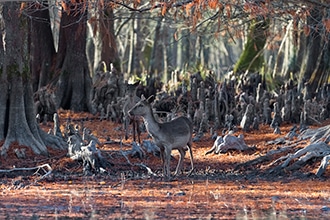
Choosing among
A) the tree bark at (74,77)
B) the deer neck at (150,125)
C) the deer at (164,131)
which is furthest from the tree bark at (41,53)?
the deer neck at (150,125)

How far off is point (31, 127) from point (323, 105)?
303 inches

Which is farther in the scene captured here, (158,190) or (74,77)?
(74,77)

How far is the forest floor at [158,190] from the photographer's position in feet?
35.1

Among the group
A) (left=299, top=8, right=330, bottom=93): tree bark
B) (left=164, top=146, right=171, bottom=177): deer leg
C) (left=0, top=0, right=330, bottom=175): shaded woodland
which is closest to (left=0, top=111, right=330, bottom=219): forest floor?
(left=164, top=146, right=171, bottom=177): deer leg

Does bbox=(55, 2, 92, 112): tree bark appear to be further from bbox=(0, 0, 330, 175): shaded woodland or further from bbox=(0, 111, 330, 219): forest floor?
bbox=(0, 111, 330, 219): forest floor

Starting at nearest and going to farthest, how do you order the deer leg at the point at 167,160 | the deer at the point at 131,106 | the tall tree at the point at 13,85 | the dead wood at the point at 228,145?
the deer leg at the point at 167,160, the tall tree at the point at 13,85, the deer at the point at 131,106, the dead wood at the point at 228,145

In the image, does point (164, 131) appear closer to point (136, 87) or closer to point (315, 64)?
point (136, 87)

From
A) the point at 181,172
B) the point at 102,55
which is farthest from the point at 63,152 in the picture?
the point at 102,55

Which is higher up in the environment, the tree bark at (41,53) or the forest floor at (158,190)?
the tree bark at (41,53)

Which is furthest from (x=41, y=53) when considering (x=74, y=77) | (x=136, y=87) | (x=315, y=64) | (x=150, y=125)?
(x=150, y=125)

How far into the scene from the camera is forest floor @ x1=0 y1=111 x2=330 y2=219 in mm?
10695

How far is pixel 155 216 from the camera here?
1030cm

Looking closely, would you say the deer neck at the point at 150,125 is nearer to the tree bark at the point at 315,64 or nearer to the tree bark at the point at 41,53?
the tree bark at the point at 315,64

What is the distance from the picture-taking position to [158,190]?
12695mm
